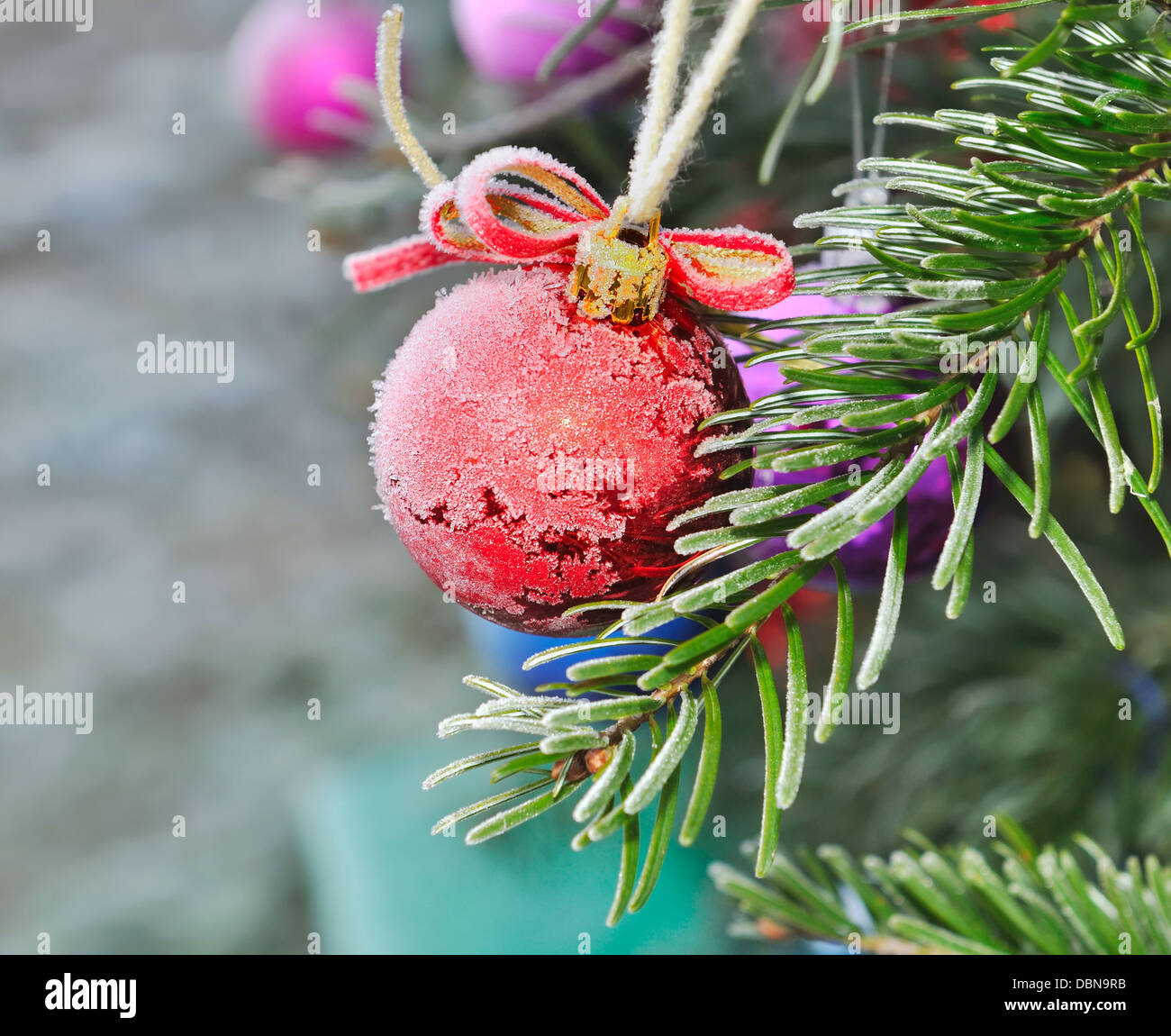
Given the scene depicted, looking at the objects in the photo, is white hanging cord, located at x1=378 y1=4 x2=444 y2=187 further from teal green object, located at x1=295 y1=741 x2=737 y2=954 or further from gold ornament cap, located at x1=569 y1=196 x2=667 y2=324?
teal green object, located at x1=295 y1=741 x2=737 y2=954

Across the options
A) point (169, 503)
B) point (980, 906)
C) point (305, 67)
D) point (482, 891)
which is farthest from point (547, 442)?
point (169, 503)

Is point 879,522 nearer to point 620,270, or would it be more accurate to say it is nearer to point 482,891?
point 620,270

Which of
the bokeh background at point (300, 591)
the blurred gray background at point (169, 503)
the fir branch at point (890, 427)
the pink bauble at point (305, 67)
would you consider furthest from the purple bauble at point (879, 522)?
the blurred gray background at point (169, 503)

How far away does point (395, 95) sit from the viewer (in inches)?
8.6

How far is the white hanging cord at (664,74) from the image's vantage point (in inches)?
7.2

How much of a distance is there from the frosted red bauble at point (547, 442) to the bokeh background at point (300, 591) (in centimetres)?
23

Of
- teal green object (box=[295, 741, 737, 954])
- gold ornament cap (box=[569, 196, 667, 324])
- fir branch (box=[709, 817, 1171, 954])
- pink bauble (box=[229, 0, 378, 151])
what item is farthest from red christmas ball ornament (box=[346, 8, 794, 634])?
teal green object (box=[295, 741, 737, 954])

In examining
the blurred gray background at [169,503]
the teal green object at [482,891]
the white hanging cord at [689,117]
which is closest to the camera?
the white hanging cord at [689,117]

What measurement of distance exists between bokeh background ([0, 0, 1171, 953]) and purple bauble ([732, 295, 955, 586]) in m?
0.18

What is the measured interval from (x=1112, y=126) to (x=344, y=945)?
83 centimetres

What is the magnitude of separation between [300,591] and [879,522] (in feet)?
4.75

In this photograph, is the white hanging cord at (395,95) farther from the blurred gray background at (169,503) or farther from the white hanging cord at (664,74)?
the blurred gray background at (169,503)
